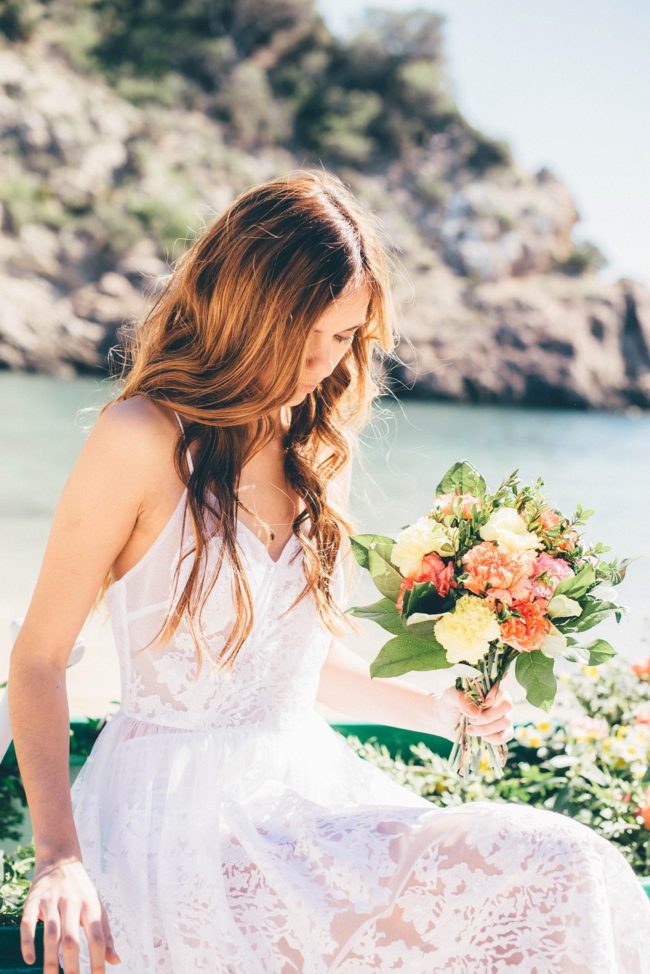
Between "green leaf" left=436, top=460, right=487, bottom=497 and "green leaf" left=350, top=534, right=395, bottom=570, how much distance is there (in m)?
0.15

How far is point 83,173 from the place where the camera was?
34062 mm

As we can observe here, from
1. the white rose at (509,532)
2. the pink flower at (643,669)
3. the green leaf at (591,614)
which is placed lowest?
the pink flower at (643,669)

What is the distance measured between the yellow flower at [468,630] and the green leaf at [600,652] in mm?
251

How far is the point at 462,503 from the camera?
2.02 m

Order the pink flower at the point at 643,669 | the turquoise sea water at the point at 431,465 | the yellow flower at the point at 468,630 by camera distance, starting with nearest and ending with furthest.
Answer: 1. the yellow flower at the point at 468,630
2. the pink flower at the point at 643,669
3. the turquoise sea water at the point at 431,465

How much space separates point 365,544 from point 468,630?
31 centimetres

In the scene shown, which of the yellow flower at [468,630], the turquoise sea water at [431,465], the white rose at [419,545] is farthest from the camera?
the turquoise sea water at [431,465]

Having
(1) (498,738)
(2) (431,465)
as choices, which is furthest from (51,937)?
(2) (431,465)

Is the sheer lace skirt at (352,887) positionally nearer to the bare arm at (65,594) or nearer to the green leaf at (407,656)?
the bare arm at (65,594)

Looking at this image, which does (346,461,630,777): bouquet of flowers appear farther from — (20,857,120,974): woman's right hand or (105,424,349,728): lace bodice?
(20,857,120,974): woman's right hand

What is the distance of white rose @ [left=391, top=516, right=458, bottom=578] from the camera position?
1946mm

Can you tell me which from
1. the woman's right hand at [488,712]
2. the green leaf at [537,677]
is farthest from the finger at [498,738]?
Answer: the green leaf at [537,677]

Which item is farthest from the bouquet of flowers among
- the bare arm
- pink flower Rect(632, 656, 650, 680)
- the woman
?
pink flower Rect(632, 656, 650, 680)

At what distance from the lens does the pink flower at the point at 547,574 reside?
190 cm
